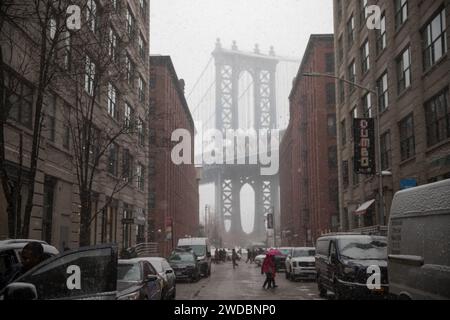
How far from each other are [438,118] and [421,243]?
18472 millimetres

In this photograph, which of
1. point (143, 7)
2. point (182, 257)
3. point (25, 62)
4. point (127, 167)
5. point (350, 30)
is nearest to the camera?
point (25, 62)

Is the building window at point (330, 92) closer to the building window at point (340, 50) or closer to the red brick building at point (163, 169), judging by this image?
the building window at point (340, 50)

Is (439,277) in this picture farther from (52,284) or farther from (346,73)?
(346,73)

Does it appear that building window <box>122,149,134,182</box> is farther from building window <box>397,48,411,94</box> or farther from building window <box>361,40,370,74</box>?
building window <box>361,40,370,74</box>

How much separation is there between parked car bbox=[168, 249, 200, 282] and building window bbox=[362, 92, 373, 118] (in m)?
15.5

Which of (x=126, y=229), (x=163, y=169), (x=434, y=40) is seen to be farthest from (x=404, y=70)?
(x=163, y=169)

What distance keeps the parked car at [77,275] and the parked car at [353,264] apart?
880cm

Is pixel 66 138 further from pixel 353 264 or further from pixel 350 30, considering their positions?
pixel 350 30

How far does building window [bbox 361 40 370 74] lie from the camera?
3725 cm

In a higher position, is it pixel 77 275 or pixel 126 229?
pixel 126 229

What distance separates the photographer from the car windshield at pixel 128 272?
1177 centimetres

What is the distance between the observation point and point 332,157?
63594 millimetres

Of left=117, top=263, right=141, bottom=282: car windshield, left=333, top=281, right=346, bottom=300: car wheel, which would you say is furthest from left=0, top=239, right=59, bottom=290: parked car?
left=333, top=281, right=346, bottom=300: car wheel
